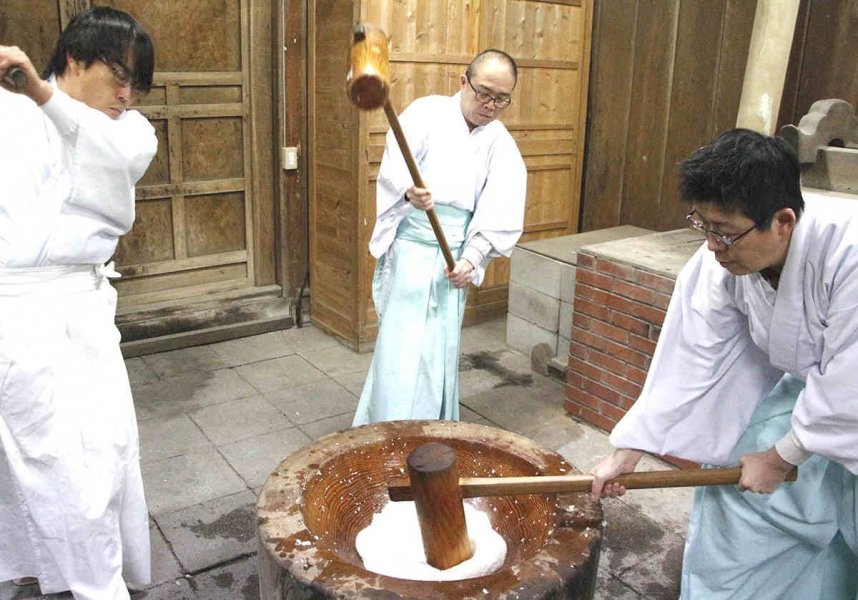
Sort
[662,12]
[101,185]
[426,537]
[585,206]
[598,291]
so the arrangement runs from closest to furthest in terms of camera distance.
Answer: [426,537], [101,185], [598,291], [662,12], [585,206]

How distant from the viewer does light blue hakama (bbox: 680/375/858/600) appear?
231 centimetres

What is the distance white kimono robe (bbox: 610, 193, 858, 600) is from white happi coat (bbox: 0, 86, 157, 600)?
168 cm

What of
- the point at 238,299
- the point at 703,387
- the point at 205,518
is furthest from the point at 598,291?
the point at 238,299

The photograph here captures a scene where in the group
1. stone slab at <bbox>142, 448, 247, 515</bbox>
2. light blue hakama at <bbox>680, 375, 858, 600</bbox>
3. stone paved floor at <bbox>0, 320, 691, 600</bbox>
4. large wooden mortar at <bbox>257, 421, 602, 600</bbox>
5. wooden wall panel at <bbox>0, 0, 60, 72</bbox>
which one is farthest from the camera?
wooden wall panel at <bbox>0, 0, 60, 72</bbox>

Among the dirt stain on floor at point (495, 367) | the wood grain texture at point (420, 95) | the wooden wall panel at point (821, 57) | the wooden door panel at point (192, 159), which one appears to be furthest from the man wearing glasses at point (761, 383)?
the wooden door panel at point (192, 159)

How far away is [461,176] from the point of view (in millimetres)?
3672

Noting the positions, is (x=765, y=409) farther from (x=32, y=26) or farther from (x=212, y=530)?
(x=32, y=26)

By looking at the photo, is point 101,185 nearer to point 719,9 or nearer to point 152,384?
point 152,384

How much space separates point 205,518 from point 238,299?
2.51 metres

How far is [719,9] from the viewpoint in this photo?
537 cm

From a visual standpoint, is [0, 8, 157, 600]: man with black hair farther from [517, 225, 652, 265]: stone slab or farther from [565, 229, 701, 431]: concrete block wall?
[517, 225, 652, 265]: stone slab

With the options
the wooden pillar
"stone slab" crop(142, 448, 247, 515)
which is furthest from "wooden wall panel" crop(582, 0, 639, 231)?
"stone slab" crop(142, 448, 247, 515)

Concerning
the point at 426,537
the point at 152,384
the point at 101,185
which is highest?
the point at 101,185

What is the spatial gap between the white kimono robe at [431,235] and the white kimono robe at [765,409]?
4.58 feet
